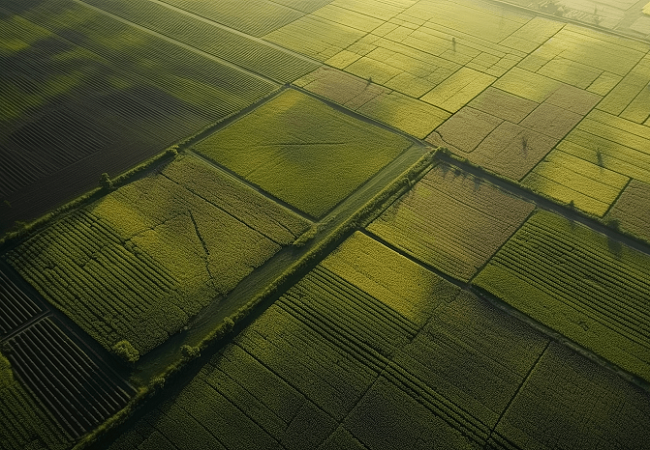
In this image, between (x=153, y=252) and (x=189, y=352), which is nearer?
(x=189, y=352)

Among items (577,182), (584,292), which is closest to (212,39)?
(577,182)

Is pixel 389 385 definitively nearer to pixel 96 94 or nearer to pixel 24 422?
pixel 24 422

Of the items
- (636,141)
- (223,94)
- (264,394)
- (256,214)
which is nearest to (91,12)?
(223,94)

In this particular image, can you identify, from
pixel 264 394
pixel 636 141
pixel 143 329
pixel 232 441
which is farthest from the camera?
pixel 636 141

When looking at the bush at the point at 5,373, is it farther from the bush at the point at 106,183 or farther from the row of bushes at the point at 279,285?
the bush at the point at 106,183

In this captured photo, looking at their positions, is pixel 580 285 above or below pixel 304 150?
above

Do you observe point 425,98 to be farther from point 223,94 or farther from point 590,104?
point 223,94
